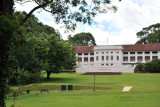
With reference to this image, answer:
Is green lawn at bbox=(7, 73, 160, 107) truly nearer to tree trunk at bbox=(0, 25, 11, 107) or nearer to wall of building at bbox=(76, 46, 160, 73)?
tree trunk at bbox=(0, 25, 11, 107)

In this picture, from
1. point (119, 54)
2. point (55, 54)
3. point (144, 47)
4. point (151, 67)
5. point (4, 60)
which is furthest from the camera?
point (119, 54)

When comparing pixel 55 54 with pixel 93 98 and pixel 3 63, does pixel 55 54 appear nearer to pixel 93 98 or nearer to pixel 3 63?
pixel 93 98

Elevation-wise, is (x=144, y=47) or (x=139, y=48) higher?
(x=144, y=47)

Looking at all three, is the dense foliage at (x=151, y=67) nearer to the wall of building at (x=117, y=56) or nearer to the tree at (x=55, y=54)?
the wall of building at (x=117, y=56)

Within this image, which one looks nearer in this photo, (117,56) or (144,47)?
(144,47)

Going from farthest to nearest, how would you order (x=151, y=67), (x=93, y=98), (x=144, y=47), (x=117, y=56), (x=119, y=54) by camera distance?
(x=117, y=56) → (x=119, y=54) → (x=144, y=47) → (x=151, y=67) → (x=93, y=98)

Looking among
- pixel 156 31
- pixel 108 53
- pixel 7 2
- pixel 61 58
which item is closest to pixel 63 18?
pixel 7 2

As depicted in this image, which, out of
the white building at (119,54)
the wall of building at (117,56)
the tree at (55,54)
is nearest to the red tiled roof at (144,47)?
the white building at (119,54)

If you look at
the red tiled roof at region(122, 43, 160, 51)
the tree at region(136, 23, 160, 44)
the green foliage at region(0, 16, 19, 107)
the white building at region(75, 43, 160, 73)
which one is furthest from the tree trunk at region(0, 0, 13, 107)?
the tree at region(136, 23, 160, 44)

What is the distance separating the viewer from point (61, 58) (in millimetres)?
38125

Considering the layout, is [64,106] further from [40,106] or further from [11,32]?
[11,32]

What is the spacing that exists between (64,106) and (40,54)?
21381 millimetres

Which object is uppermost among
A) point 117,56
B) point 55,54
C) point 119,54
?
point 119,54

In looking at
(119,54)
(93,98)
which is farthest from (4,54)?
(119,54)
